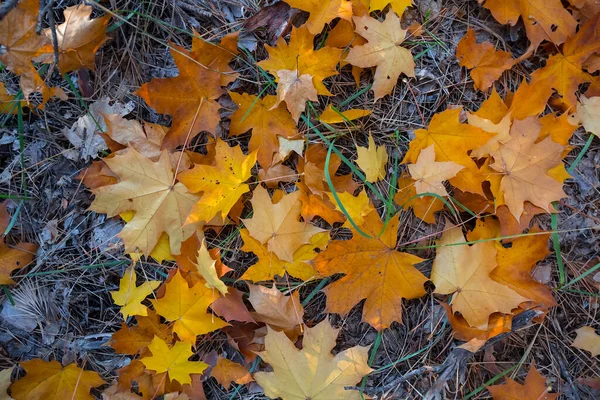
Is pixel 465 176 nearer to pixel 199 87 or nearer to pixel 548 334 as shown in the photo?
pixel 548 334

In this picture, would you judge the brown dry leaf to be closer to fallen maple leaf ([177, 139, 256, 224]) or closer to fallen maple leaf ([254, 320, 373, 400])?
fallen maple leaf ([254, 320, 373, 400])

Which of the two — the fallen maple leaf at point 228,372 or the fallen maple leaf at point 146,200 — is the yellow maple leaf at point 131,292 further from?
the fallen maple leaf at point 228,372

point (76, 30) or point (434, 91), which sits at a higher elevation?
point (76, 30)

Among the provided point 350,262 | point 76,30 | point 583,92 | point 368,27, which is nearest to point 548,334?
point 350,262

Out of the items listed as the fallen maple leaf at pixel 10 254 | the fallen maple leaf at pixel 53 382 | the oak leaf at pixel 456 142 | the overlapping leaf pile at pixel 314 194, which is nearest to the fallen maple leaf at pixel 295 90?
the overlapping leaf pile at pixel 314 194

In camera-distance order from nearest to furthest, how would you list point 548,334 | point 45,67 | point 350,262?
point 350,262 → point 548,334 → point 45,67

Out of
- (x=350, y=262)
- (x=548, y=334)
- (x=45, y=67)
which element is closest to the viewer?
(x=350, y=262)
